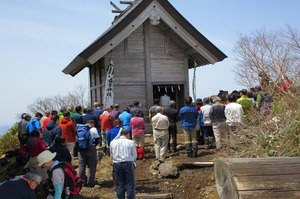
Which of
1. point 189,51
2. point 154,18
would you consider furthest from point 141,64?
point 189,51

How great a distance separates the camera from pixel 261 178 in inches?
113

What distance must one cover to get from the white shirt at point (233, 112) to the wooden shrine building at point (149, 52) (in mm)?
4477

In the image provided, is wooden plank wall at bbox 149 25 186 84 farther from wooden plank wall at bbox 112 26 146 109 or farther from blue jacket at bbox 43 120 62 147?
blue jacket at bbox 43 120 62 147

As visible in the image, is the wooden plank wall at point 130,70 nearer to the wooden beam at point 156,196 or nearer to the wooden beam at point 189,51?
the wooden beam at point 189,51

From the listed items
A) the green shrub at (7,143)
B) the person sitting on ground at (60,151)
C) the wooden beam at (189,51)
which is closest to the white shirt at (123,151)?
the person sitting on ground at (60,151)

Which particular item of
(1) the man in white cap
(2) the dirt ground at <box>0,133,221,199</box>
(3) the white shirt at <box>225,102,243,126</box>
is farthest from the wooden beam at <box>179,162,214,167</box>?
(1) the man in white cap

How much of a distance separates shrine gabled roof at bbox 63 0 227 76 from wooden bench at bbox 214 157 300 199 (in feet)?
29.0

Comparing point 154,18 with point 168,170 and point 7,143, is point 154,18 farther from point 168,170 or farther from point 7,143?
point 7,143

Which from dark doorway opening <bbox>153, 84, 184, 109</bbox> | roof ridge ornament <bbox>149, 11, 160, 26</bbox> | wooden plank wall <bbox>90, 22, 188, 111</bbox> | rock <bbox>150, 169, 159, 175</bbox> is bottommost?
rock <bbox>150, 169, 159, 175</bbox>

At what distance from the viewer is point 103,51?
36.9 feet

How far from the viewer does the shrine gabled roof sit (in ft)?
36.6

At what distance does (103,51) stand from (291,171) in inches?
367

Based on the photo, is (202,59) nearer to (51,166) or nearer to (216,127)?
(216,127)

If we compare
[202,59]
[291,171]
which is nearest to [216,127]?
[202,59]
